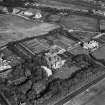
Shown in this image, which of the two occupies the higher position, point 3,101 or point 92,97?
point 3,101

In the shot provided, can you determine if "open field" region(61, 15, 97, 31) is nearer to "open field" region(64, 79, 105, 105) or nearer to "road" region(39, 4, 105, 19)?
"road" region(39, 4, 105, 19)

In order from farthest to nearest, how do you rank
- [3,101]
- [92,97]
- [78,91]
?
[78,91] → [92,97] → [3,101]

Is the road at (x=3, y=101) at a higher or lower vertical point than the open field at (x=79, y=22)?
lower

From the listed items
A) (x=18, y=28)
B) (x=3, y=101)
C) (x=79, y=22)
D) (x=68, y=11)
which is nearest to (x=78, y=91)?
(x=3, y=101)

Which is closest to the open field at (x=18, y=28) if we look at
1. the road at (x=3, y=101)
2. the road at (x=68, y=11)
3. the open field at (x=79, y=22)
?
the open field at (x=79, y=22)

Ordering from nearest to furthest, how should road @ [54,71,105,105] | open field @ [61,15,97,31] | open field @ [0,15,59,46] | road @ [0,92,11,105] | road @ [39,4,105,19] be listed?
road @ [0,92,11,105] < road @ [54,71,105,105] < open field @ [0,15,59,46] < open field @ [61,15,97,31] < road @ [39,4,105,19]

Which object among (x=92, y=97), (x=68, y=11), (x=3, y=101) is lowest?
(x=92, y=97)

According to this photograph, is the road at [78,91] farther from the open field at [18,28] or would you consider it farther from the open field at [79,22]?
the open field at [79,22]

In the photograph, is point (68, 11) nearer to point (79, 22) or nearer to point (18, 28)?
point (79, 22)

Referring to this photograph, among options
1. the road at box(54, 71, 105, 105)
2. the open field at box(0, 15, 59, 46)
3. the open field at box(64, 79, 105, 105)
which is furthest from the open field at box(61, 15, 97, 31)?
the open field at box(64, 79, 105, 105)
